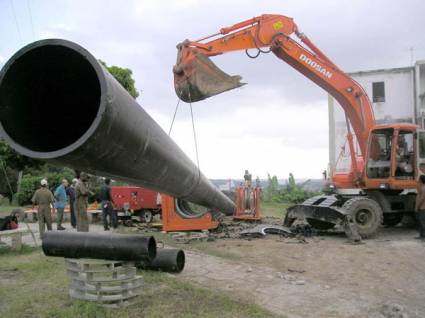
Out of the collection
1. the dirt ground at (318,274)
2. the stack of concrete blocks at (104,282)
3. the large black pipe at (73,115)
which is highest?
the large black pipe at (73,115)

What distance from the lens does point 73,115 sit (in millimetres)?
2842

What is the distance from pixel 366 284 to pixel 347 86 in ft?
23.3

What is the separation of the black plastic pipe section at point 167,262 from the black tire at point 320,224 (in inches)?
273

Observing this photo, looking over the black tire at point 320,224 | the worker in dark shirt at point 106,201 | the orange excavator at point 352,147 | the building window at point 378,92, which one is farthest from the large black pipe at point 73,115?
the building window at point 378,92

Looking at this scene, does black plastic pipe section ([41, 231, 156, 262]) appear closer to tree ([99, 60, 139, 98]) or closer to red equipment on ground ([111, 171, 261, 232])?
red equipment on ground ([111, 171, 261, 232])

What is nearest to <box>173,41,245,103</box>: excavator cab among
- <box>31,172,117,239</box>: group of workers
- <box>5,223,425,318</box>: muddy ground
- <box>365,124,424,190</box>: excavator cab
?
<box>31,172,117,239</box>: group of workers

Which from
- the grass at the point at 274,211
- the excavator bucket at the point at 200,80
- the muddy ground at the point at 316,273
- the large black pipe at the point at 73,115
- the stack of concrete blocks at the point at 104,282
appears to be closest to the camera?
the large black pipe at the point at 73,115

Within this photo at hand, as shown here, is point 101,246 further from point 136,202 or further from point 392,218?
point 392,218

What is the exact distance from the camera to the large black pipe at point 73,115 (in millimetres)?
2391

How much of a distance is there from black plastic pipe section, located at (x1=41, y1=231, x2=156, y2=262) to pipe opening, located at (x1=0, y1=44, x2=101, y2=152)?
7.49 feet

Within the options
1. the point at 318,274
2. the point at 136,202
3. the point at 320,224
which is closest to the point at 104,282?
the point at 318,274

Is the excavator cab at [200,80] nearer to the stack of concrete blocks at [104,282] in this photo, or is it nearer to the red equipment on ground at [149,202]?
the red equipment on ground at [149,202]

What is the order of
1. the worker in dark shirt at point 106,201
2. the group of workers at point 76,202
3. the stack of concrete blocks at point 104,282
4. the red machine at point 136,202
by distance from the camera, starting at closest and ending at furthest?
the stack of concrete blocks at point 104,282
the group of workers at point 76,202
the worker in dark shirt at point 106,201
the red machine at point 136,202

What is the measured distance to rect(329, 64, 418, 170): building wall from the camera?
1711 centimetres
